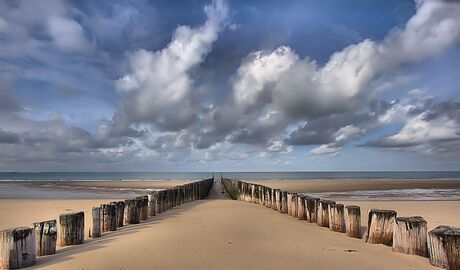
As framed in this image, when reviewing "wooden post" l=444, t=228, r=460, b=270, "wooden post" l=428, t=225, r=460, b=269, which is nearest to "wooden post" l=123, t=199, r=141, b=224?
"wooden post" l=428, t=225, r=460, b=269

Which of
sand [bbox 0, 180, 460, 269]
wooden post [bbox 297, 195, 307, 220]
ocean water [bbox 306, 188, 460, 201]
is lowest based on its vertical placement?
ocean water [bbox 306, 188, 460, 201]

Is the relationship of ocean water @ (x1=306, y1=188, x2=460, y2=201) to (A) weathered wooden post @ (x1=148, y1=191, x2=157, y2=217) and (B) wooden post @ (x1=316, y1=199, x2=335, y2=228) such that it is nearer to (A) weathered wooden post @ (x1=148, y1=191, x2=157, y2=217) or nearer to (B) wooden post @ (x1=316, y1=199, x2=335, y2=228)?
(A) weathered wooden post @ (x1=148, y1=191, x2=157, y2=217)

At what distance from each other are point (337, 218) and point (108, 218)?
191 inches

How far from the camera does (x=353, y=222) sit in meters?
7.44

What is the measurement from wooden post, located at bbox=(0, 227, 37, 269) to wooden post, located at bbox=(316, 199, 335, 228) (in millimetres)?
5847

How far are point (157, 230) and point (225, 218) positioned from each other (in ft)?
7.55

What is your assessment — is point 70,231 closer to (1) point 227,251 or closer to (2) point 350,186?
(1) point 227,251

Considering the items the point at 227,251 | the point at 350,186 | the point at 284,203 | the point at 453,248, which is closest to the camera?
the point at 453,248

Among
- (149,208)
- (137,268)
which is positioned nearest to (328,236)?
(137,268)

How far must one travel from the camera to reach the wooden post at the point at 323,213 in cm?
845

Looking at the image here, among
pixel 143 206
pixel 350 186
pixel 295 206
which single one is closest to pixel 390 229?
pixel 295 206

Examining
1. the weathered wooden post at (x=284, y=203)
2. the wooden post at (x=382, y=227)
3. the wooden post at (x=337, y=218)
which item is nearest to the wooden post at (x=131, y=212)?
the weathered wooden post at (x=284, y=203)

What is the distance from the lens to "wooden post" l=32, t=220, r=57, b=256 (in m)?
6.02

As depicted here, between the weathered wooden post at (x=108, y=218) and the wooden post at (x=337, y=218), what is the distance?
183 inches
